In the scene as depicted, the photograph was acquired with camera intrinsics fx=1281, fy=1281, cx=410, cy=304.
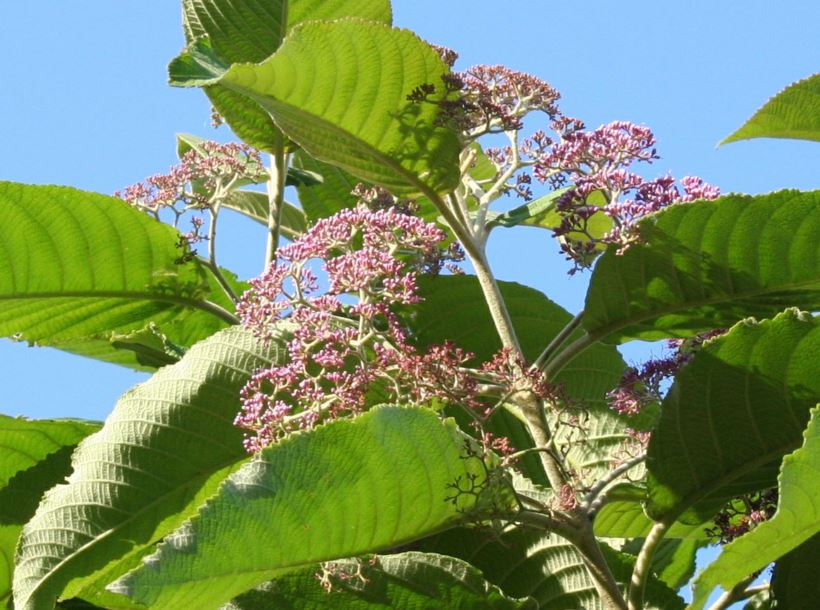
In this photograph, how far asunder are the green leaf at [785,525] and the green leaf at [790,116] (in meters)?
1.09

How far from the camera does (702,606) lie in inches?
95.9

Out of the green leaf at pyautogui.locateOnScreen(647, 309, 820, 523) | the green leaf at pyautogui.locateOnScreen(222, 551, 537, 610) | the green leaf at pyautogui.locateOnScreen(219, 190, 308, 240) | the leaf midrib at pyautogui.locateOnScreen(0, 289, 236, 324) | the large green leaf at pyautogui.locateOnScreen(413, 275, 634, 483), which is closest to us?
the green leaf at pyautogui.locateOnScreen(647, 309, 820, 523)

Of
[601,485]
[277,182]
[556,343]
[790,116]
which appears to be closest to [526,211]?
[556,343]

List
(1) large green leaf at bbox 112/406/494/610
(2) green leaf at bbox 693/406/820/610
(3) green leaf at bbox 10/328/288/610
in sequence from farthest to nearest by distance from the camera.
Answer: (3) green leaf at bbox 10/328/288/610 → (1) large green leaf at bbox 112/406/494/610 → (2) green leaf at bbox 693/406/820/610

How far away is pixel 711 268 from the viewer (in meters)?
2.86

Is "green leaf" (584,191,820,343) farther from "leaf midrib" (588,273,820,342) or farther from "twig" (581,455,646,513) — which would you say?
"twig" (581,455,646,513)

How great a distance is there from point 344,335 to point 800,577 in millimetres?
1136

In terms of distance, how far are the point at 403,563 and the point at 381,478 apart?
1.28 ft

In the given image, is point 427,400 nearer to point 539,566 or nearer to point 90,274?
point 539,566

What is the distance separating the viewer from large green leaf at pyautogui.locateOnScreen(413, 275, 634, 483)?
3.39 meters

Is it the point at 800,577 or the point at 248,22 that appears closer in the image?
the point at 800,577

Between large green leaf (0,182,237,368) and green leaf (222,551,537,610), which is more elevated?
large green leaf (0,182,237,368)

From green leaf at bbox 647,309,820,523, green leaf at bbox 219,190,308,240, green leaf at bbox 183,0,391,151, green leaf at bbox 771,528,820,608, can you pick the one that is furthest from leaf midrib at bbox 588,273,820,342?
green leaf at bbox 219,190,308,240

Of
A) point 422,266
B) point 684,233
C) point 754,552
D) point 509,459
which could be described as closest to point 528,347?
point 422,266
